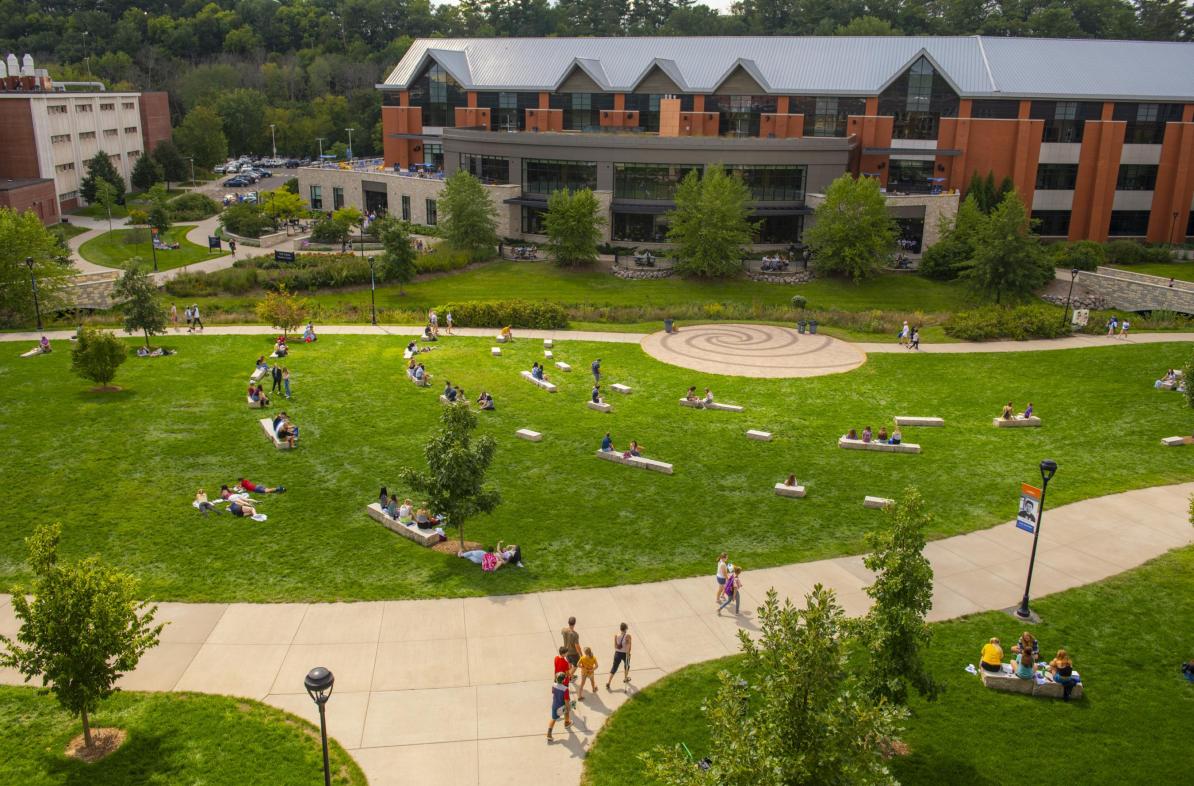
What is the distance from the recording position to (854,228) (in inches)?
2450

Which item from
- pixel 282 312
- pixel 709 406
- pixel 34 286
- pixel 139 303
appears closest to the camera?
pixel 709 406

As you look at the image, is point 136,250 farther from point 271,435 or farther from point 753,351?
point 753,351

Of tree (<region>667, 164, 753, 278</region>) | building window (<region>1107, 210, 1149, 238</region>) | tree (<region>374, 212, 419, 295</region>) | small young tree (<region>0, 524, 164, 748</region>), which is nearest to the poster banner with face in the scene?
small young tree (<region>0, 524, 164, 748</region>)

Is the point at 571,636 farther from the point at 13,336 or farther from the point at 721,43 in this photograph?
the point at 721,43

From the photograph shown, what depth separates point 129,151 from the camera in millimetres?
104812

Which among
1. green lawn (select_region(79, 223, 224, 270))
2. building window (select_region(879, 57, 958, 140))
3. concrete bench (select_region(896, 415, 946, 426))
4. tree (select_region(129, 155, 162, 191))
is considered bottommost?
concrete bench (select_region(896, 415, 946, 426))

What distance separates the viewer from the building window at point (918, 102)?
71.3m

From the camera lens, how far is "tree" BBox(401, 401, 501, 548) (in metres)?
22.8

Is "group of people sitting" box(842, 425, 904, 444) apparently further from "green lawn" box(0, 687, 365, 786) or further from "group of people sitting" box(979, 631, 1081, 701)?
"green lawn" box(0, 687, 365, 786)

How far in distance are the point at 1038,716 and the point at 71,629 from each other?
17.7 meters

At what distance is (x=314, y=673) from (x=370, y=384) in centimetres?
2651

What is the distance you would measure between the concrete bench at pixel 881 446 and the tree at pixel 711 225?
32.0m

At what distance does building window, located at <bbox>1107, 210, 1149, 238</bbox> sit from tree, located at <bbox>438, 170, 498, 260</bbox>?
50.0 m

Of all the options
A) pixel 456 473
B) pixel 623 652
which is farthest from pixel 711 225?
pixel 623 652
